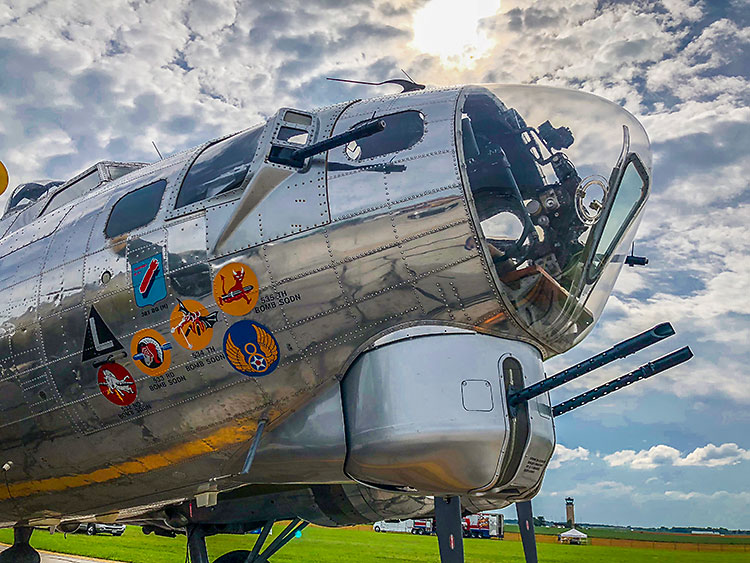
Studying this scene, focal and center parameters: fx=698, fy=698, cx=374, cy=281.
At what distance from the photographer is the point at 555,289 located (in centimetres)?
598

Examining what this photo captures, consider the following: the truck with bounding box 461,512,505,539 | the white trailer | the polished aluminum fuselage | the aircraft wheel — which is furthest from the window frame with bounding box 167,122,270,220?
the truck with bounding box 461,512,505,539

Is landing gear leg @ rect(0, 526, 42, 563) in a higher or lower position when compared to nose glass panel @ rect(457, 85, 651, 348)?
lower

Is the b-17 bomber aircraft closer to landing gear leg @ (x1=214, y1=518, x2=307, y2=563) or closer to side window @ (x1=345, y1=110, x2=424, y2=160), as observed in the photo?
side window @ (x1=345, y1=110, x2=424, y2=160)

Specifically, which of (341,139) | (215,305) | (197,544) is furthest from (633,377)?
(197,544)

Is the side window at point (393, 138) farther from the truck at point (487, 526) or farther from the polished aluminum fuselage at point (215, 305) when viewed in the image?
the truck at point (487, 526)

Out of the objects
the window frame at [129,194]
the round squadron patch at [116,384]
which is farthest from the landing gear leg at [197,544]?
the window frame at [129,194]

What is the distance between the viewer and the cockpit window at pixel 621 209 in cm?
618

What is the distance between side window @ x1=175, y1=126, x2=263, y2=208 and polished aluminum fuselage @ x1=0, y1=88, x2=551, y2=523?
0.42 feet

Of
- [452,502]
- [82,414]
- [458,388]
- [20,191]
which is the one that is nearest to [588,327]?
[458,388]

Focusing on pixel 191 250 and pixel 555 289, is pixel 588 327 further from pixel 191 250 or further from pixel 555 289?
pixel 191 250

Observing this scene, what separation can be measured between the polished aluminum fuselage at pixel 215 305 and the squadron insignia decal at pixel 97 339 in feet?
0.24

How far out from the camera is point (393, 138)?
622cm

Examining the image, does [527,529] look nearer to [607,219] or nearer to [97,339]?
[607,219]

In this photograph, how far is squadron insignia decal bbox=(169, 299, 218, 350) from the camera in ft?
20.5
